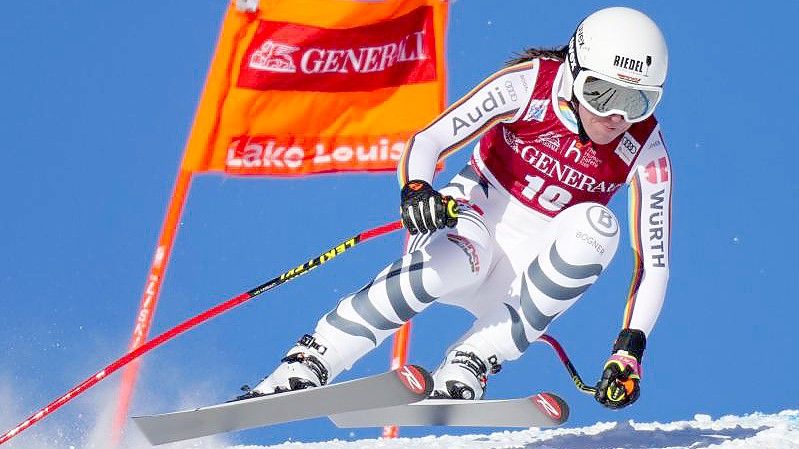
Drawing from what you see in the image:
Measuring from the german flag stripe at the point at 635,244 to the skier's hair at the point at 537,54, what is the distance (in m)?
0.40

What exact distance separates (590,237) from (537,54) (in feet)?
2.01

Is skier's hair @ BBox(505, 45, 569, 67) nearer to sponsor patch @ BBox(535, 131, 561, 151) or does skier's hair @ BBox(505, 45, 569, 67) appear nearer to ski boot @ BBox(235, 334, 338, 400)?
sponsor patch @ BBox(535, 131, 561, 151)

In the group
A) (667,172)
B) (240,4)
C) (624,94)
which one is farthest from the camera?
(240,4)

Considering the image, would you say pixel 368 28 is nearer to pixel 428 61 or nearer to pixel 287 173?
pixel 428 61

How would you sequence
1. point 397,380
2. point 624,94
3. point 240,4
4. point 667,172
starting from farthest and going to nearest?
1. point 240,4
2. point 667,172
3. point 624,94
4. point 397,380

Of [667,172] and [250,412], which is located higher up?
[667,172]

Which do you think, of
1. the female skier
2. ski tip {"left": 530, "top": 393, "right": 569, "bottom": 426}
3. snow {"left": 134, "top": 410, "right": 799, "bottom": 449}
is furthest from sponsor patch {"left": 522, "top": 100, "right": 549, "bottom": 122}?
snow {"left": 134, "top": 410, "right": 799, "bottom": 449}

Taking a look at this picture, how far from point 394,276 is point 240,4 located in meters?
2.14

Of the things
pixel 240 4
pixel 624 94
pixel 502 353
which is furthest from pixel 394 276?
pixel 240 4

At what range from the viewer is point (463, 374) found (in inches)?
142

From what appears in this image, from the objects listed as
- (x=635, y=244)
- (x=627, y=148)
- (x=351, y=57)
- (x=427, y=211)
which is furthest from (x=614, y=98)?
(x=351, y=57)

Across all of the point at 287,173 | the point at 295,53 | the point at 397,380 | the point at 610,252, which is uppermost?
the point at 295,53

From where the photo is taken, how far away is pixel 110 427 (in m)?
5.41

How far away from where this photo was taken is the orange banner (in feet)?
17.7
